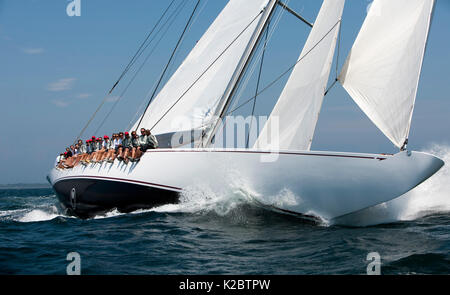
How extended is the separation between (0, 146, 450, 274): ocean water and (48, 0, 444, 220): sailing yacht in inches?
17.6

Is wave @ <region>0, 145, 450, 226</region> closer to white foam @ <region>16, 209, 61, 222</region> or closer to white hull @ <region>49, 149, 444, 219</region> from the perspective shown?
white hull @ <region>49, 149, 444, 219</region>

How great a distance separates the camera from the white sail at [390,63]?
773 cm

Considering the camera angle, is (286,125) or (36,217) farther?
(36,217)

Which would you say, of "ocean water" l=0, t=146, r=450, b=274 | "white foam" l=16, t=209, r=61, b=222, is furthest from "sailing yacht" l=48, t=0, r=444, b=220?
"white foam" l=16, t=209, r=61, b=222

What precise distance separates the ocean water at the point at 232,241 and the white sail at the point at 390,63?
2.02 metres

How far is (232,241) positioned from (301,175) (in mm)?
2045

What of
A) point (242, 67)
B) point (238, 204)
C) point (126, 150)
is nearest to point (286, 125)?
point (242, 67)

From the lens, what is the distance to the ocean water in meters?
5.48

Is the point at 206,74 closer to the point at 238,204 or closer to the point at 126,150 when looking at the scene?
the point at 126,150

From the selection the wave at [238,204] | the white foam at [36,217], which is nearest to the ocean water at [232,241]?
the wave at [238,204]

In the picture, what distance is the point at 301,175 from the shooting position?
820cm
